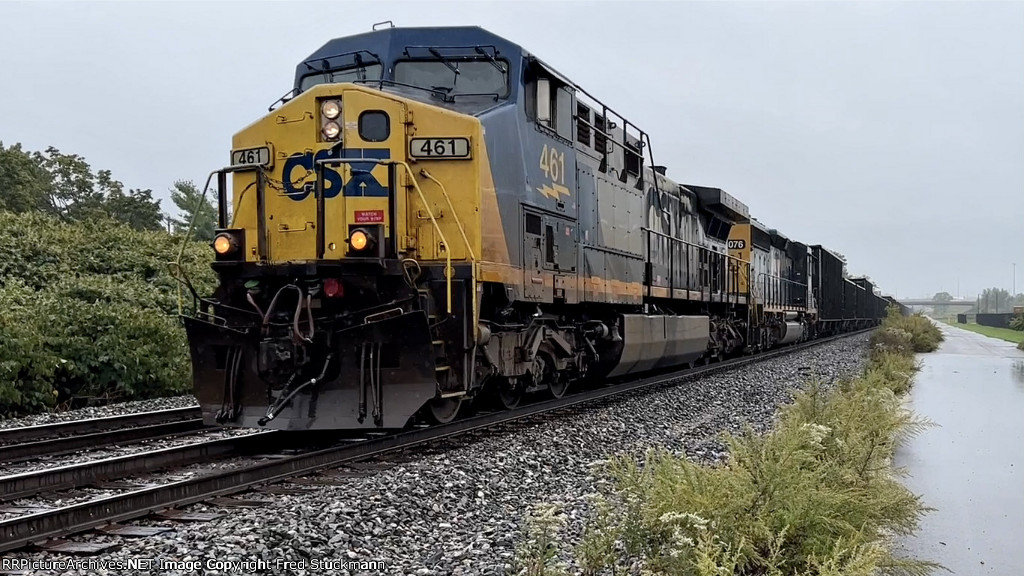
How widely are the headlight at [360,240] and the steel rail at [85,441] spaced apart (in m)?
3.02

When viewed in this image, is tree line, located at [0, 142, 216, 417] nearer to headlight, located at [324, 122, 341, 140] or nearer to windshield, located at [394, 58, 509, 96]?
headlight, located at [324, 122, 341, 140]

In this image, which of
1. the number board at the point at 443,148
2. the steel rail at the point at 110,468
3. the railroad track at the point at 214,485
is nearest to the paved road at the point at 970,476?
the railroad track at the point at 214,485

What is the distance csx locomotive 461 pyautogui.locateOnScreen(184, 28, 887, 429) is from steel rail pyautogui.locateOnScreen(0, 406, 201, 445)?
178cm

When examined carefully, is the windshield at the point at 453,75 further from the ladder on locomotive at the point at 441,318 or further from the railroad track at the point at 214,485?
the railroad track at the point at 214,485

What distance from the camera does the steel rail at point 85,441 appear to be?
6.71 m

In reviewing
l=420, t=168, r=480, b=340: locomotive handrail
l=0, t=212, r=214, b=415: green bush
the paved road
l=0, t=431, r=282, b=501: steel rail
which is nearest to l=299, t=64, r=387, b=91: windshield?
l=420, t=168, r=480, b=340: locomotive handrail

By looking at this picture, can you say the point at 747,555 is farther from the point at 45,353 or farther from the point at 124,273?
the point at 124,273

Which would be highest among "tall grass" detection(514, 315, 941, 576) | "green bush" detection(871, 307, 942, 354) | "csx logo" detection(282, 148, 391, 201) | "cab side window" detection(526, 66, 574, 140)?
"cab side window" detection(526, 66, 574, 140)

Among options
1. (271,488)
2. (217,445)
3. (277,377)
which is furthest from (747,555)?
(217,445)

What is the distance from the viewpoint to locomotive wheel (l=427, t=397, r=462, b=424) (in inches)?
303

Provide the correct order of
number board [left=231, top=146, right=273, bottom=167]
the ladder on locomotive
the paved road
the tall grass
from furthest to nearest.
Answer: number board [left=231, top=146, right=273, bottom=167] → the ladder on locomotive → the paved road → the tall grass

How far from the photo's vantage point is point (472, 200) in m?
7.07

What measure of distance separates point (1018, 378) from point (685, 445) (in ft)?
35.3

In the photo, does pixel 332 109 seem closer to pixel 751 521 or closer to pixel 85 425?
pixel 85 425
